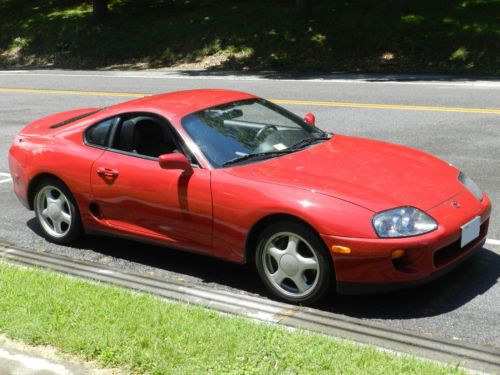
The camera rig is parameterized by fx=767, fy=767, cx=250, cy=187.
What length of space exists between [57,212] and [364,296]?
3.11m

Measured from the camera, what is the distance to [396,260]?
5.23 m

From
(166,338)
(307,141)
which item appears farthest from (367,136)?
(166,338)

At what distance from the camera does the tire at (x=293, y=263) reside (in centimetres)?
539

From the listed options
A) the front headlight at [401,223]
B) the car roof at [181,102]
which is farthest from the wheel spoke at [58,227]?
the front headlight at [401,223]

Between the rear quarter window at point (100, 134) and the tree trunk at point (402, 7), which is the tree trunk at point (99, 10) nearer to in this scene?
the tree trunk at point (402, 7)

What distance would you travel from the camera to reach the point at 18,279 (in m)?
5.84

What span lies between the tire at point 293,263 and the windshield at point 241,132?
2.71 ft

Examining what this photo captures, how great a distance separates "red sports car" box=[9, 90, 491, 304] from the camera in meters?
5.28

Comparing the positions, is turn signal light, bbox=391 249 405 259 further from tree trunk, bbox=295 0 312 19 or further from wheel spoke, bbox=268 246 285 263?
tree trunk, bbox=295 0 312 19

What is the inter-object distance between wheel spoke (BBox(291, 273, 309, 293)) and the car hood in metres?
0.64

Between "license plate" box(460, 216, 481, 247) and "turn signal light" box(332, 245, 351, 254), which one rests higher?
"turn signal light" box(332, 245, 351, 254)

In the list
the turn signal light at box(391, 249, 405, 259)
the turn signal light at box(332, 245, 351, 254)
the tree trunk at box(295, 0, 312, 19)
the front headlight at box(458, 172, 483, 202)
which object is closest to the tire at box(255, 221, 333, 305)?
the turn signal light at box(332, 245, 351, 254)

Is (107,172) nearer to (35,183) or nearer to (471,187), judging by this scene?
(35,183)

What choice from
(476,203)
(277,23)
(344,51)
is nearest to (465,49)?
(344,51)
